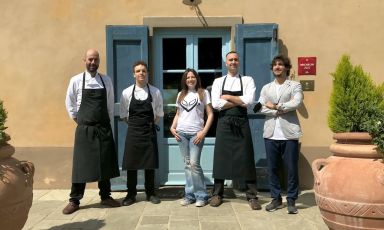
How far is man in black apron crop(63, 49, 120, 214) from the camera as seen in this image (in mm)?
5090

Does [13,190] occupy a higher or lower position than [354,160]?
lower

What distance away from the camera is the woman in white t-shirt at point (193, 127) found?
16.9 feet

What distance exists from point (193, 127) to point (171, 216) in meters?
1.10

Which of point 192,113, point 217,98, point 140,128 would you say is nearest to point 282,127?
point 217,98

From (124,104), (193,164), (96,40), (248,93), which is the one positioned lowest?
(193,164)

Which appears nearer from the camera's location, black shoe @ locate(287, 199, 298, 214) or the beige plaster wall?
black shoe @ locate(287, 199, 298, 214)

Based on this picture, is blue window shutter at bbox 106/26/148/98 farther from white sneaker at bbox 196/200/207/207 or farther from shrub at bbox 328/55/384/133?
shrub at bbox 328/55/384/133

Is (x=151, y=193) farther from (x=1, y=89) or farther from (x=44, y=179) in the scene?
(x=1, y=89)

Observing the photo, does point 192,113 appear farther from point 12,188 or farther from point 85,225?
point 12,188

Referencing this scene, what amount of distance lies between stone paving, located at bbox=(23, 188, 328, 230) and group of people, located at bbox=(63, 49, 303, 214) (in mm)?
144

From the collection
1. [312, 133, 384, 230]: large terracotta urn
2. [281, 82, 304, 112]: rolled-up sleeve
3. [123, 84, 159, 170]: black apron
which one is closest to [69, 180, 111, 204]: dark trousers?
[123, 84, 159, 170]: black apron

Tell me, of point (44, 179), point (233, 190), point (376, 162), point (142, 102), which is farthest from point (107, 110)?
point (376, 162)

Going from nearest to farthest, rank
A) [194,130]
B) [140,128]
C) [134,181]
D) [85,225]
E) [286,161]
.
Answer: [85,225], [286,161], [194,130], [140,128], [134,181]

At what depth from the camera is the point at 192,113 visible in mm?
5184
